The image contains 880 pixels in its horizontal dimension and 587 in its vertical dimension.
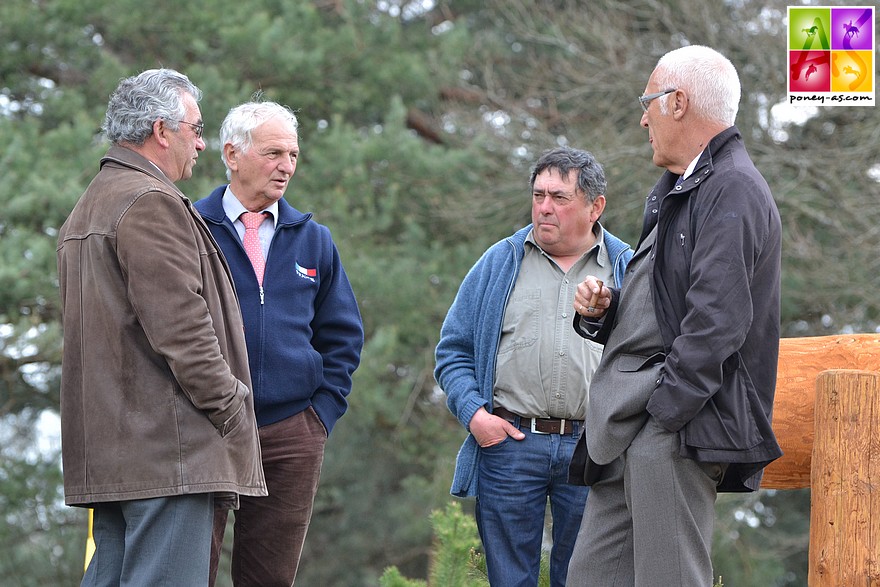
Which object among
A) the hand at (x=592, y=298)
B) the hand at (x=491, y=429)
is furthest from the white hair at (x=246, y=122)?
the hand at (x=592, y=298)

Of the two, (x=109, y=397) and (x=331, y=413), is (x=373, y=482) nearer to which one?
(x=331, y=413)

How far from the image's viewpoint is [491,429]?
373 centimetres

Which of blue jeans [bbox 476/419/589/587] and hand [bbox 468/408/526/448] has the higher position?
hand [bbox 468/408/526/448]

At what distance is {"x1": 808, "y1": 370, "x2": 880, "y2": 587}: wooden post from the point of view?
3.19 meters

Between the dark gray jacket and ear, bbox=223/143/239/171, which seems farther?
ear, bbox=223/143/239/171

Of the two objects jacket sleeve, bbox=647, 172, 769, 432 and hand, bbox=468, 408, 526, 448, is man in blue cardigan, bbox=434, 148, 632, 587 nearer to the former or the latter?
hand, bbox=468, 408, 526, 448

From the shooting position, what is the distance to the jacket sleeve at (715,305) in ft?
9.15

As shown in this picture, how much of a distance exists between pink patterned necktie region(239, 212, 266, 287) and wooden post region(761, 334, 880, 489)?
161 cm

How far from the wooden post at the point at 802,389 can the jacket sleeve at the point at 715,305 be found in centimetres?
72

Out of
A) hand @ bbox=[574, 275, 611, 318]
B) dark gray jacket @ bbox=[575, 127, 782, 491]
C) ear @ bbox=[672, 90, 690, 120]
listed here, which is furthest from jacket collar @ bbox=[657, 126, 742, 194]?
hand @ bbox=[574, 275, 611, 318]

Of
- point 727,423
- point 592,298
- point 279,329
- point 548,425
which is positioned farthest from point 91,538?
point 727,423

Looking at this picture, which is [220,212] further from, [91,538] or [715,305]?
[715,305]

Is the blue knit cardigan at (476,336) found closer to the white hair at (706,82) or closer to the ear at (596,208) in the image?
the ear at (596,208)

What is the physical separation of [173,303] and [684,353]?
1222mm
